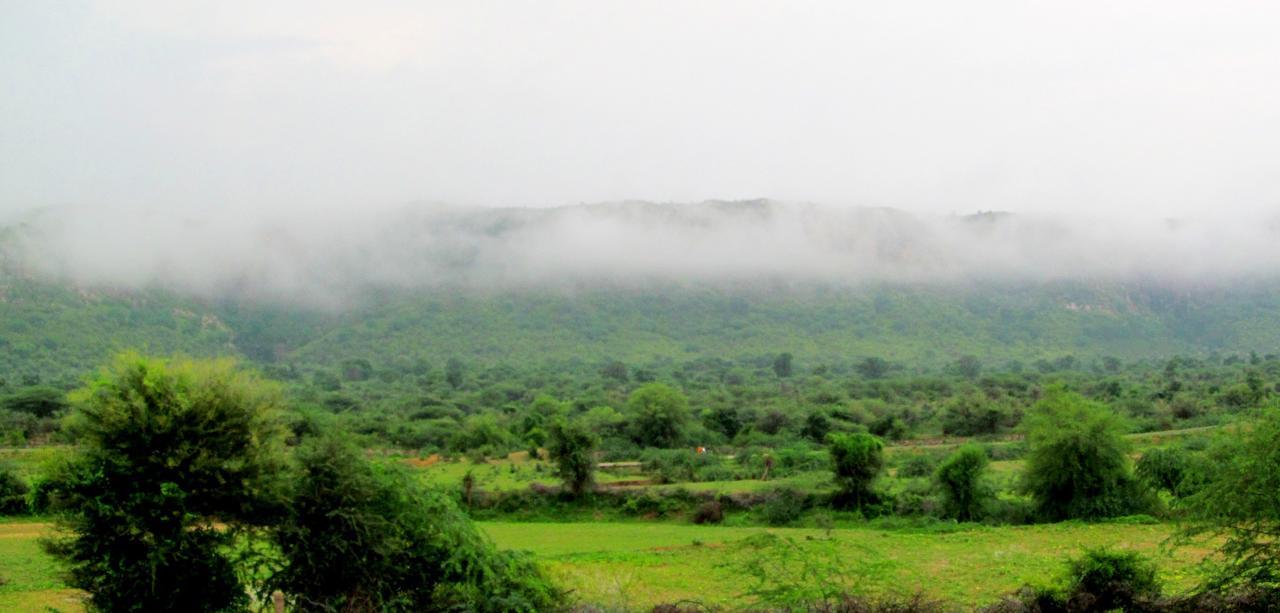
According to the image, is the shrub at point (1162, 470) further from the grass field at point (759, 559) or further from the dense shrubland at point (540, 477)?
the grass field at point (759, 559)

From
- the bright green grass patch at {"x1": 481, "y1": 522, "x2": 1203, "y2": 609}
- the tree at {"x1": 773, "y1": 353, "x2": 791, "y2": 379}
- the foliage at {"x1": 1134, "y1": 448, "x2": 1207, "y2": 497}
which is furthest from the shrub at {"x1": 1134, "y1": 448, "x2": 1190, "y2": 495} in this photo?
the tree at {"x1": 773, "y1": 353, "x2": 791, "y2": 379}

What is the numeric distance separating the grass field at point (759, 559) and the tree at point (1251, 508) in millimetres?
3082

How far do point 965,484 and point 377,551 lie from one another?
23.8 metres

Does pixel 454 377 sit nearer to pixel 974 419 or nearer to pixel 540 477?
pixel 974 419

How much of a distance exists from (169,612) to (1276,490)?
18.4 meters

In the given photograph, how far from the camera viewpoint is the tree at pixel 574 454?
130ft

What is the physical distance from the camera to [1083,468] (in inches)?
1247

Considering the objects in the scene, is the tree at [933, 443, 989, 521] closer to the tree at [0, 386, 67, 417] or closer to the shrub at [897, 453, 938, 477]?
the shrub at [897, 453, 938, 477]

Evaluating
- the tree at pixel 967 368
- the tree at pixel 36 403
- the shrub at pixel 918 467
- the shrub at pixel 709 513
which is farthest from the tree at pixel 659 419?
the tree at pixel 967 368

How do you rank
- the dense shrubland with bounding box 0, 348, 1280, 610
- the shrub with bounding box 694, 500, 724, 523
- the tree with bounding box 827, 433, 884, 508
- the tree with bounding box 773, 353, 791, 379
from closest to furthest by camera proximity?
the dense shrubland with bounding box 0, 348, 1280, 610
the tree with bounding box 827, 433, 884, 508
the shrub with bounding box 694, 500, 724, 523
the tree with bounding box 773, 353, 791, 379

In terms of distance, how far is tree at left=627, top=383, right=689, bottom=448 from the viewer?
184ft

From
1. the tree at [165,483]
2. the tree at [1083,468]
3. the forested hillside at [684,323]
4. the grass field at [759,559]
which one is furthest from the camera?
the forested hillside at [684,323]

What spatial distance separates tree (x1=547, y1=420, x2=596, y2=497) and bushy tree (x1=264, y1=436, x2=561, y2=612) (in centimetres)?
2303

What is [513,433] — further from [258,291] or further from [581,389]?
[258,291]
